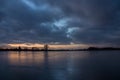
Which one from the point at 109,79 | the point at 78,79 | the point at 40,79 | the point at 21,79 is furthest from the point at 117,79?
the point at 21,79

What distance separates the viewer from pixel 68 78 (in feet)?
78.0

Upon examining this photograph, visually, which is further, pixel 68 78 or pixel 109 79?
pixel 68 78

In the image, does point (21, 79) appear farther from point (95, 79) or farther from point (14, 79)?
point (95, 79)

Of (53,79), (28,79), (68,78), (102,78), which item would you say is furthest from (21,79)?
(102,78)

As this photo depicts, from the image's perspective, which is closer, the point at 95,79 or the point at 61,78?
the point at 95,79

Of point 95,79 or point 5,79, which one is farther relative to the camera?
point 5,79

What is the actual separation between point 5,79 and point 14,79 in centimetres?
107

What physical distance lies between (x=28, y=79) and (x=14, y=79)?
167 centimetres

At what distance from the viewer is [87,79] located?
73.4 ft

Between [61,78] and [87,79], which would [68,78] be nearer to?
[61,78]

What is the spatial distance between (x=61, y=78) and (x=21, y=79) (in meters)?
4.50

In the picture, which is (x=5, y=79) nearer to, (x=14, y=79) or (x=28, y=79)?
(x=14, y=79)

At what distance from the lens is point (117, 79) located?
2206 cm

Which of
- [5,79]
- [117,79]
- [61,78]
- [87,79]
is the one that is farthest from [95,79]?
[5,79]
